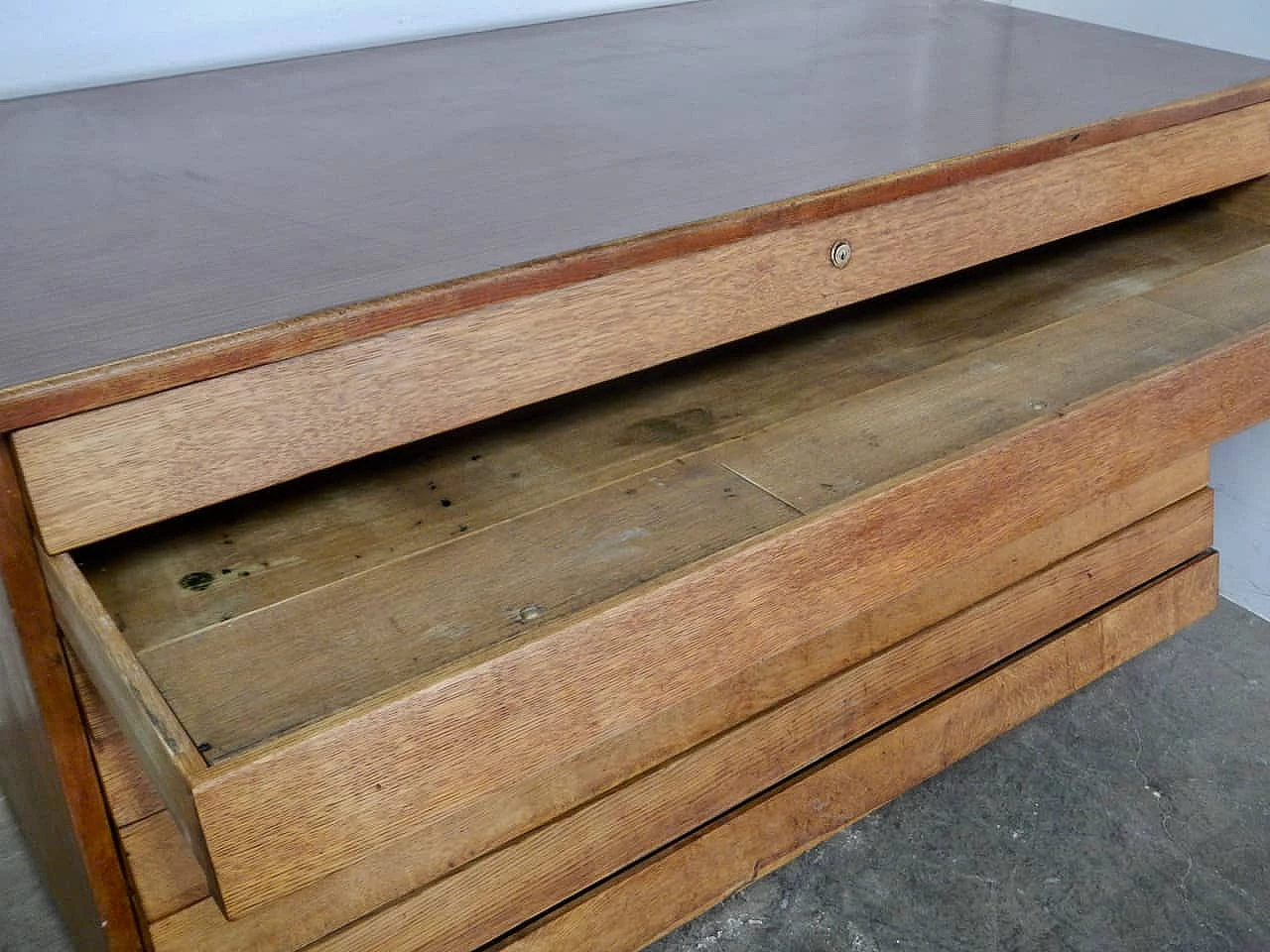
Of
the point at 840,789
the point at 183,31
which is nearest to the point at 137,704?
the point at 840,789

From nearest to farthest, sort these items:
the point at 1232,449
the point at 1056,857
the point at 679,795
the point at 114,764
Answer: the point at 114,764, the point at 679,795, the point at 1056,857, the point at 1232,449

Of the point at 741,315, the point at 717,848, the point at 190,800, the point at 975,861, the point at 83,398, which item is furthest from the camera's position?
the point at 975,861

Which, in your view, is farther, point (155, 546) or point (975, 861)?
point (975, 861)

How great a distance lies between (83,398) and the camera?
69 cm

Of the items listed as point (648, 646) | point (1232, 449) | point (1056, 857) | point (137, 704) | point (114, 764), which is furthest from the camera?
point (1232, 449)

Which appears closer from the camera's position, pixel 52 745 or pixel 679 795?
pixel 52 745

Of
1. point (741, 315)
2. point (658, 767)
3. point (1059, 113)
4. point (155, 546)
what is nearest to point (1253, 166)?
point (1059, 113)

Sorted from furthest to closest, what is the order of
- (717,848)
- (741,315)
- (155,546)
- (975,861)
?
(975,861)
(717,848)
(741,315)
(155,546)

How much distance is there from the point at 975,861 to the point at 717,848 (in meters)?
0.29

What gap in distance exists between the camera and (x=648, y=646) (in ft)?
2.40

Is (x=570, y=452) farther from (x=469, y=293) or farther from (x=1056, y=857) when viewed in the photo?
(x=1056, y=857)

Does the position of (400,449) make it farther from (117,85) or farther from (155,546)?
(117,85)

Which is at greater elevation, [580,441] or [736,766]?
[580,441]

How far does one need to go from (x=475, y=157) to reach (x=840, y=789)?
1.84 ft
